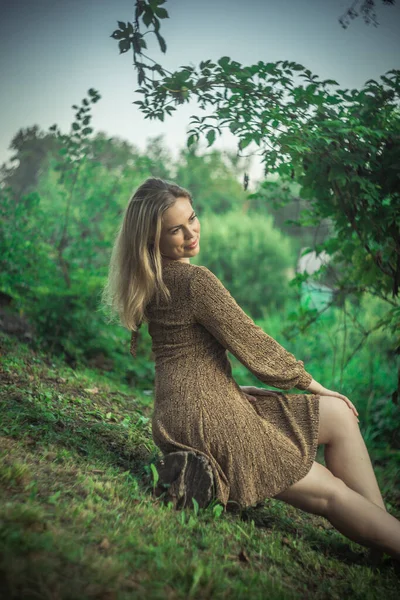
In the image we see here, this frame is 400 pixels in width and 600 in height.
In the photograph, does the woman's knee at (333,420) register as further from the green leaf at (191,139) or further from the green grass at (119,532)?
the green leaf at (191,139)

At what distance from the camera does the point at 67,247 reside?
269 inches

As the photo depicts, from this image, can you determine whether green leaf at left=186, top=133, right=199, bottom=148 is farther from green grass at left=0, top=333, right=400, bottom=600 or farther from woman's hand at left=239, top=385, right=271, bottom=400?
green grass at left=0, top=333, right=400, bottom=600

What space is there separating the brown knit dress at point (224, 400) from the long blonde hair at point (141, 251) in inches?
3.3

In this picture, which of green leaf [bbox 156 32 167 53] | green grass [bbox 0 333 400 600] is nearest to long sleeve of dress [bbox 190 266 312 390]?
green grass [bbox 0 333 400 600]

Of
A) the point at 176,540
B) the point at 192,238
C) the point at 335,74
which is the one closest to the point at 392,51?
the point at 335,74

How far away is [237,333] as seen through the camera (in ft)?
8.70

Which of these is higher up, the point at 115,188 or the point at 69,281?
the point at 115,188

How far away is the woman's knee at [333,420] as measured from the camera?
2.79m

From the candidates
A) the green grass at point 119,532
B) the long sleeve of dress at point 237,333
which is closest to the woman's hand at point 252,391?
the long sleeve of dress at point 237,333

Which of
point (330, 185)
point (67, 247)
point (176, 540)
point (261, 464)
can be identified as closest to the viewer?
point (176, 540)

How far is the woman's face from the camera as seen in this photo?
2814 mm

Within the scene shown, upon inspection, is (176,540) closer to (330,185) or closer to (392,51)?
(330,185)

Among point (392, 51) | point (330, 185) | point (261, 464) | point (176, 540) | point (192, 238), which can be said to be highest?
point (392, 51)

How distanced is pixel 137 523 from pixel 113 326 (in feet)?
12.0
